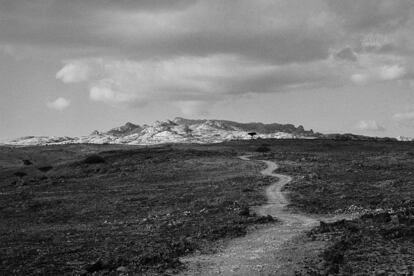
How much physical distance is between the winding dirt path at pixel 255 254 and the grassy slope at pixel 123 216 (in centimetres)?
113

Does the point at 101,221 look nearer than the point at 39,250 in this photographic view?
No

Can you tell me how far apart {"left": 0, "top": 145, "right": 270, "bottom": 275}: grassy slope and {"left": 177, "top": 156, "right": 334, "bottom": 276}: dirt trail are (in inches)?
45.2

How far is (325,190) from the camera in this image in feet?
136

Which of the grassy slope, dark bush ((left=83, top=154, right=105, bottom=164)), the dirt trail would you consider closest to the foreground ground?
the grassy slope

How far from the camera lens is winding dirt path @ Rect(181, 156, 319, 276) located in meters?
17.9

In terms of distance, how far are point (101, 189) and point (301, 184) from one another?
23187 millimetres

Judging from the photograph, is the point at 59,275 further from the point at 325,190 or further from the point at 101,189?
the point at 101,189

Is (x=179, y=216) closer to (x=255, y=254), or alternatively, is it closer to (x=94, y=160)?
(x=255, y=254)

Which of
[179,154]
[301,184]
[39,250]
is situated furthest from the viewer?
[179,154]

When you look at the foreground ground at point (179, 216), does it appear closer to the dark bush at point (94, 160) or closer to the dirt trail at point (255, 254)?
the dirt trail at point (255, 254)

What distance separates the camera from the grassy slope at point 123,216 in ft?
71.4

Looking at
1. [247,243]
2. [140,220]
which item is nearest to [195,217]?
[140,220]

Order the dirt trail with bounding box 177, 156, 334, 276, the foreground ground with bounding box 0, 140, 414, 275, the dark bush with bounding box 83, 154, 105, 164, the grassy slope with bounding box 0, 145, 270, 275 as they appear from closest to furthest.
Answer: the dirt trail with bounding box 177, 156, 334, 276, the foreground ground with bounding box 0, 140, 414, 275, the grassy slope with bounding box 0, 145, 270, 275, the dark bush with bounding box 83, 154, 105, 164

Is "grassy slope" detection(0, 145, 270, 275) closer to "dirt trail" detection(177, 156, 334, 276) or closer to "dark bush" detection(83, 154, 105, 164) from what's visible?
"dirt trail" detection(177, 156, 334, 276)
